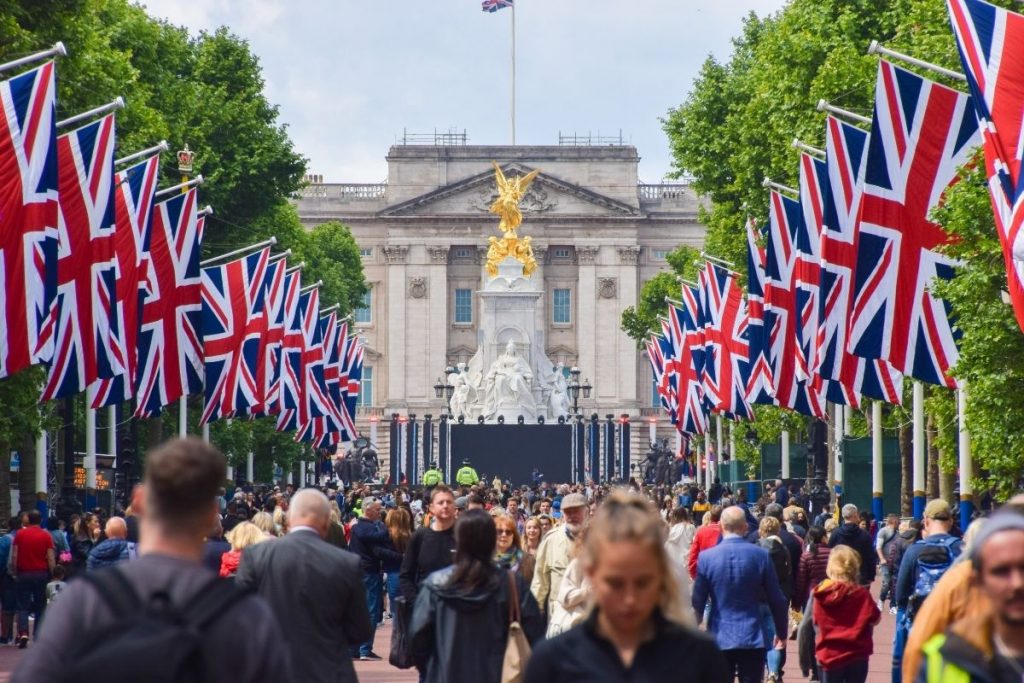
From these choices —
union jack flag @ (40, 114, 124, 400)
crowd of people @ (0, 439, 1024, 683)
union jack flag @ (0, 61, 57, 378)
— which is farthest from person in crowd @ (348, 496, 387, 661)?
union jack flag @ (40, 114, 124, 400)

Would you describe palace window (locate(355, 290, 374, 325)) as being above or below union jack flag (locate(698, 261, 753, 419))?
above

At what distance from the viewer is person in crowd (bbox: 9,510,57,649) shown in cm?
2283

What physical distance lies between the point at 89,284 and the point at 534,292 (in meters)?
61.0

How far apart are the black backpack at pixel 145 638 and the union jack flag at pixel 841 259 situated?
19.9m

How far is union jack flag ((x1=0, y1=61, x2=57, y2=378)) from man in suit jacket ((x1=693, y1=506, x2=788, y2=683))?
36.0 ft

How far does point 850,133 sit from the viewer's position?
26.0 metres

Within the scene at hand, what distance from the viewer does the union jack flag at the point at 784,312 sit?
32.8 metres

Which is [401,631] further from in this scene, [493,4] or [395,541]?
[493,4]

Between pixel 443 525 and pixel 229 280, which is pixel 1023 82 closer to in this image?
pixel 443 525

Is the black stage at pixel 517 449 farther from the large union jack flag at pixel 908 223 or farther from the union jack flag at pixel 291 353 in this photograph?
the large union jack flag at pixel 908 223

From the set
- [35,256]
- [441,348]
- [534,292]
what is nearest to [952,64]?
[35,256]

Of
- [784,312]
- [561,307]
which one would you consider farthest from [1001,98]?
[561,307]

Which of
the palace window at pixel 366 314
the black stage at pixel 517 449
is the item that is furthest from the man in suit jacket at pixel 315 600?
the palace window at pixel 366 314

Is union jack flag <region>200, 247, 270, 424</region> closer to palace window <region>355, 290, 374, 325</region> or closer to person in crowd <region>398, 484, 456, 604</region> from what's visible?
person in crowd <region>398, 484, 456, 604</region>
